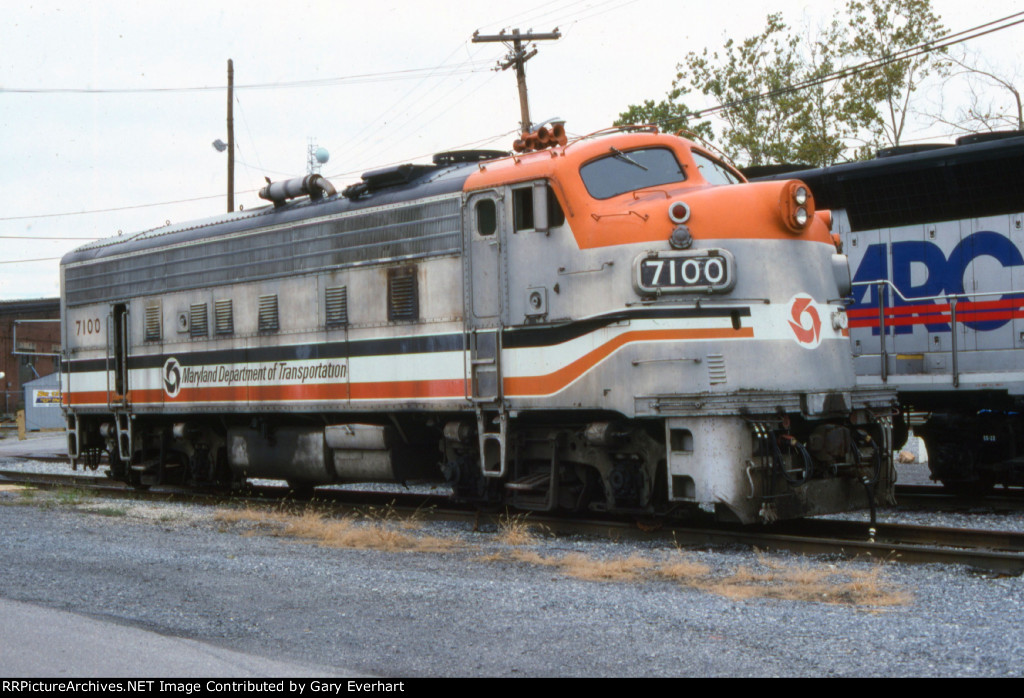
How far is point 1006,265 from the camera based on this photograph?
12.9 metres

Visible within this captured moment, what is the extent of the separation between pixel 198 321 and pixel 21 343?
54689 mm

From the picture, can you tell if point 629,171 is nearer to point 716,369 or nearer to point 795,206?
point 795,206

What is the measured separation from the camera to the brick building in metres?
62.9

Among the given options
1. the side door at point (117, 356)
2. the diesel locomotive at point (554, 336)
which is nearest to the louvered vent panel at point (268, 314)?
the diesel locomotive at point (554, 336)

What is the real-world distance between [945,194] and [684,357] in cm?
582

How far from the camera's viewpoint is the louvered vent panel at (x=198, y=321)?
14625 mm

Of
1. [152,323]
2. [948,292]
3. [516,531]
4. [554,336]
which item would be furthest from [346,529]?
[948,292]

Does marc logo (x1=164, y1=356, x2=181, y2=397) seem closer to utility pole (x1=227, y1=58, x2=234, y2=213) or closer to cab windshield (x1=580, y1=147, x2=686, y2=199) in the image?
cab windshield (x1=580, y1=147, x2=686, y2=199)

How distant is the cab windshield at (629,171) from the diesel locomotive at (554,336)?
22mm

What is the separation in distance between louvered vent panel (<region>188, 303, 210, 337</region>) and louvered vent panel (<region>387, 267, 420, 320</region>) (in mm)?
3851

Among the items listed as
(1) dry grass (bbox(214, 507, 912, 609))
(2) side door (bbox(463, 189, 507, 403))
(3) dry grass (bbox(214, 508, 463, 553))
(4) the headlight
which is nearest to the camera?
(1) dry grass (bbox(214, 507, 912, 609))

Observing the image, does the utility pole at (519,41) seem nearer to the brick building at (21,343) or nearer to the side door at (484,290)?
the side door at (484,290)

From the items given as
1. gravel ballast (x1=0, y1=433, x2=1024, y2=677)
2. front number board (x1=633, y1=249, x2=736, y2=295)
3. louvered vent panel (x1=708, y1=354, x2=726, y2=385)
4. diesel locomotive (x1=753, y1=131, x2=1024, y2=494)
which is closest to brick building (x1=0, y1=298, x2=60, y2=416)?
gravel ballast (x1=0, y1=433, x2=1024, y2=677)
